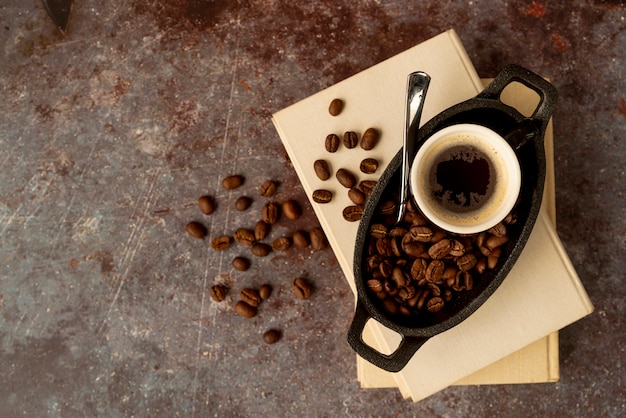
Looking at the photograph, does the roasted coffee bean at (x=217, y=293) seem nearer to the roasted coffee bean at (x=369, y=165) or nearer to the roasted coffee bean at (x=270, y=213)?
the roasted coffee bean at (x=270, y=213)

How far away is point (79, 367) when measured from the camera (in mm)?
1395

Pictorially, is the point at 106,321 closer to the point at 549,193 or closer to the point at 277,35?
the point at 277,35

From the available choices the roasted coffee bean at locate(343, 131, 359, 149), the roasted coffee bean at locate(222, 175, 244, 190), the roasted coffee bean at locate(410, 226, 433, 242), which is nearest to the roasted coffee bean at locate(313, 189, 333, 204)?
the roasted coffee bean at locate(343, 131, 359, 149)

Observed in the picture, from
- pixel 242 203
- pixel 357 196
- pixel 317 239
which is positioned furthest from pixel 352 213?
pixel 242 203

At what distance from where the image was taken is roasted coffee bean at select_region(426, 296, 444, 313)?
3.05ft

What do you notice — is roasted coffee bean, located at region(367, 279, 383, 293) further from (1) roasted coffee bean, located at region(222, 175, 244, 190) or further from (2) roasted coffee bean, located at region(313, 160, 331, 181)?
(1) roasted coffee bean, located at region(222, 175, 244, 190)

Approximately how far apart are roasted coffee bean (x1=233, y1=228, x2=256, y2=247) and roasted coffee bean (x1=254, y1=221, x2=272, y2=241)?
0.01 m

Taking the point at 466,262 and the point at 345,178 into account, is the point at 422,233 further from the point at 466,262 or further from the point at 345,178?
the point at 345,178

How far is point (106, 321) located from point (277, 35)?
2.94ft

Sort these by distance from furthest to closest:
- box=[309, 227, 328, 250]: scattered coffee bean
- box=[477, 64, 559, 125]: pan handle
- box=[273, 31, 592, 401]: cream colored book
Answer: box=[309, 227, 328, 250]: scattered coffee bean, box=[273, 31, 592, 401]: cream colored book, box=[477, 64, 559, 125]: pan handle

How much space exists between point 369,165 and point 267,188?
0.35 meters

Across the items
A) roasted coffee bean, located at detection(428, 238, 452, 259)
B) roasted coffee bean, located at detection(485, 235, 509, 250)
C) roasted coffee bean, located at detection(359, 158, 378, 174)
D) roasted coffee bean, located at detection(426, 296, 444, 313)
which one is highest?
roasted coffee bean, located at detection(359, 158, 378, 174)

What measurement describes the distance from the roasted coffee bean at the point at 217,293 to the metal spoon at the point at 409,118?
1.93 ft

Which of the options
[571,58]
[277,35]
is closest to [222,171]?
[277,35]
